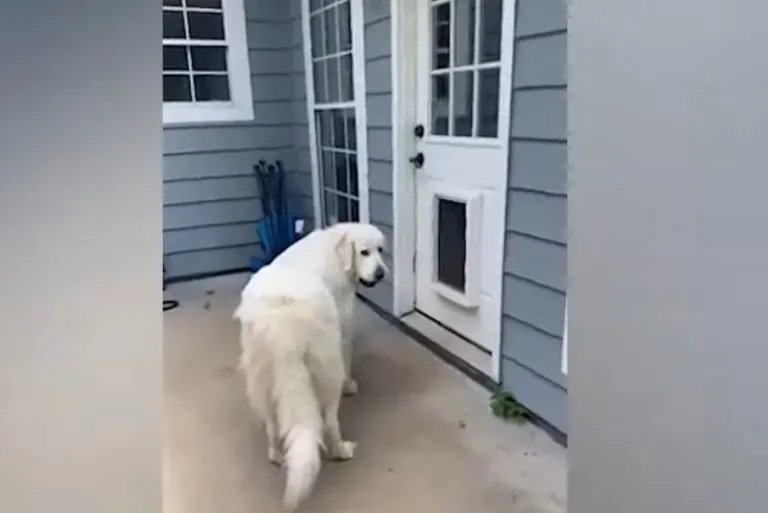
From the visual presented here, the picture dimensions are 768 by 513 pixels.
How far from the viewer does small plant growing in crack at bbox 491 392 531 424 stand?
2409 mm

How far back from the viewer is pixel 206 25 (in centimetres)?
432

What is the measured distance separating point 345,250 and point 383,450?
77 cm

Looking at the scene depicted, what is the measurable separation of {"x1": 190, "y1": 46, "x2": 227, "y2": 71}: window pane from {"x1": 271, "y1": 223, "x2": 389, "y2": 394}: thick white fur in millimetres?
2344

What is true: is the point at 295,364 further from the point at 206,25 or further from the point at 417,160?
the point at 206,25

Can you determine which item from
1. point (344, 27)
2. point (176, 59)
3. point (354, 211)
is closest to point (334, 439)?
point (354, 211)

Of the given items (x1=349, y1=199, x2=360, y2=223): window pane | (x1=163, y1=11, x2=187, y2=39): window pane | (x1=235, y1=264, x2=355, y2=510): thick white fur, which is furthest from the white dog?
(x1=163, y1=11, x2=187, y2=39): window pane

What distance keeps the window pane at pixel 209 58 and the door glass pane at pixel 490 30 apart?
2347mm

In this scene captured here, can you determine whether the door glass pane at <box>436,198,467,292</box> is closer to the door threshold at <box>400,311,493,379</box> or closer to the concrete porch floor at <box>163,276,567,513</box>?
the door threshold at <box>400,311,493,379</box>

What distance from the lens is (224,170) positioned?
450 centimetres

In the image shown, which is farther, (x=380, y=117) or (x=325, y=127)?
→ (x=325, y=127)

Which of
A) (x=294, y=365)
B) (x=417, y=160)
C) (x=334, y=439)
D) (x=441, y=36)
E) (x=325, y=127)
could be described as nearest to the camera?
(x=294, y=365)
